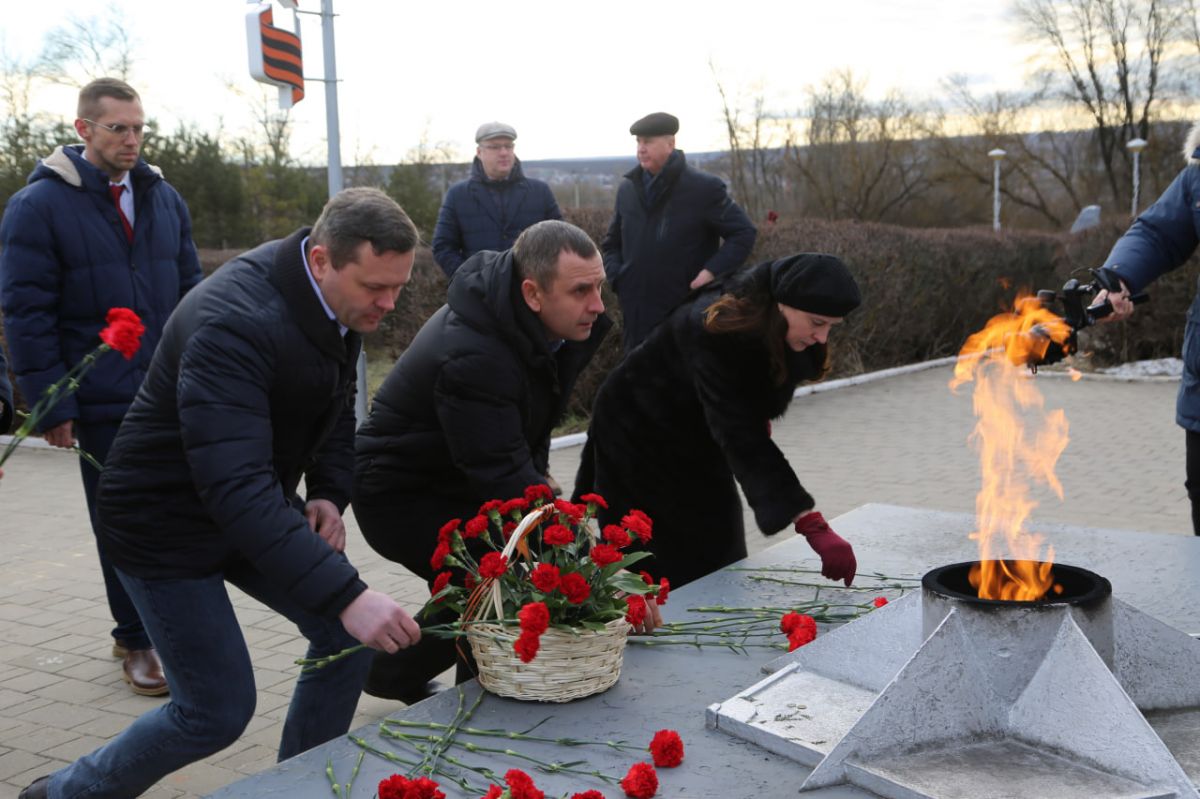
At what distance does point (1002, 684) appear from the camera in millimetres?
2283

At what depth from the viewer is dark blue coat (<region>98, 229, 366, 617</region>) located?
8.04 ft

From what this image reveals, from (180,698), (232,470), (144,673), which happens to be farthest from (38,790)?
(144,673)

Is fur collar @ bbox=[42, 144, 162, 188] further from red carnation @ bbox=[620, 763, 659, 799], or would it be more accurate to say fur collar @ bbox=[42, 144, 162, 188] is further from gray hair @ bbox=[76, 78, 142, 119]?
red carnation @ bbox=[620, 763, 659, 799]

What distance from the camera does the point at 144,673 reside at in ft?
14.0

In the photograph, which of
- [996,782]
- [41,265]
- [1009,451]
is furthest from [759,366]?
[41,265]

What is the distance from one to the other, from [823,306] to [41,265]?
9.37ft

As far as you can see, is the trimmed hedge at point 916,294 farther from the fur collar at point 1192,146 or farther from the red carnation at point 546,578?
the red carnation at point 546,578

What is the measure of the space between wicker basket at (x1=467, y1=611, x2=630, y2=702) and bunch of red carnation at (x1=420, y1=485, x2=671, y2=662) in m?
0.03

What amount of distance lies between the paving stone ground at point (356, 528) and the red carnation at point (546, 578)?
1.65m

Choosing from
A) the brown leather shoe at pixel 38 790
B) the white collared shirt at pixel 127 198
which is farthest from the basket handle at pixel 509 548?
the white collared shirt at pixel 127 198

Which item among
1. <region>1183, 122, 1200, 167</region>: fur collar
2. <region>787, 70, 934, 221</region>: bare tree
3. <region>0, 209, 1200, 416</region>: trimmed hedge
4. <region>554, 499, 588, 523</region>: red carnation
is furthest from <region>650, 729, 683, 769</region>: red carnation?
<region>787, 70, 934, 221</region>: bare tree

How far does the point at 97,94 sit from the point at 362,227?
2.21 metres

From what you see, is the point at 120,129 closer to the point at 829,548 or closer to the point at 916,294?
the point at 829,548

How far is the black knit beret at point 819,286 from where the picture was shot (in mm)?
3359
